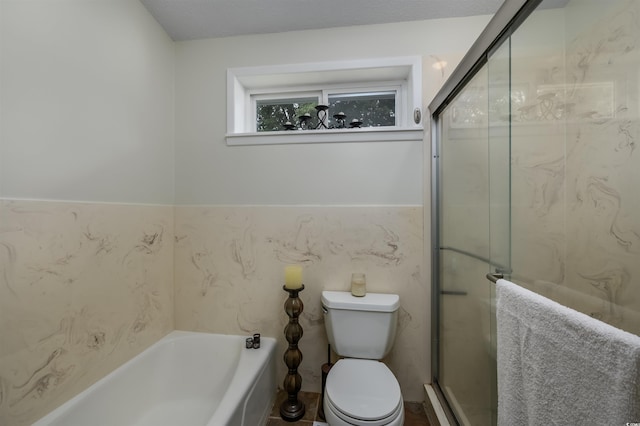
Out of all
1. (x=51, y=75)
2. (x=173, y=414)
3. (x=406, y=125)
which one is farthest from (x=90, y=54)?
(x=173, y=414)

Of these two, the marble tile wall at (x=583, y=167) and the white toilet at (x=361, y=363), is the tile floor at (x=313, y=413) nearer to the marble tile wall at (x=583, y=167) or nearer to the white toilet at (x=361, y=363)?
the white toilet at (x=361, y=363)

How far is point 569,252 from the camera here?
41.9 inches

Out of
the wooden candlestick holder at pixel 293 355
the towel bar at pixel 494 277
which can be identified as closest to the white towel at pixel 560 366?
the towel bar at pixel 494 277

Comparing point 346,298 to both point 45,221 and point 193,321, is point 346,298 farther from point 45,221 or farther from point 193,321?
point 45,221

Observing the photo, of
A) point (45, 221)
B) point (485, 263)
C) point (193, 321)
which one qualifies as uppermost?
point (45, 221)

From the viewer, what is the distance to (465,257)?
3.88ft

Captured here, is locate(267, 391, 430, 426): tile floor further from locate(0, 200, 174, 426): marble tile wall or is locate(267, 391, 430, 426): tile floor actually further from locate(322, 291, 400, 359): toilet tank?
locate(0, 200, 174, 426): marble tile wall

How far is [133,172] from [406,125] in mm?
1582

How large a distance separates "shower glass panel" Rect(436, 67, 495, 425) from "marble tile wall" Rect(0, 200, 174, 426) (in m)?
1.63

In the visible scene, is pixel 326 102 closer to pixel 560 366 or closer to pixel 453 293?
pixel 453 293

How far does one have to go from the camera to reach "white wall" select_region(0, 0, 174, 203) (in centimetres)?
89

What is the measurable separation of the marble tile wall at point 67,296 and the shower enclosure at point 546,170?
1.63 m

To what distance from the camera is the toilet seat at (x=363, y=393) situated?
99cm

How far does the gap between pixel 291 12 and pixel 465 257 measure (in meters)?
1.61
